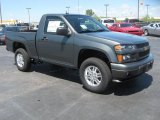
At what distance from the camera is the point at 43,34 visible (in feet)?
25.2

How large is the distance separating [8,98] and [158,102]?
10.8 feet

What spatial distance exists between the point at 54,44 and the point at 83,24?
3.13 ft

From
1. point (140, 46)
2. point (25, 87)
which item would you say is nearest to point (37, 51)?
point (25, 87)

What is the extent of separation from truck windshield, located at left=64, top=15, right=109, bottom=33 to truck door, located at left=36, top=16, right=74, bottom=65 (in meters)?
0.25

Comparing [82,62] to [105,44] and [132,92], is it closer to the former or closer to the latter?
[105,44]

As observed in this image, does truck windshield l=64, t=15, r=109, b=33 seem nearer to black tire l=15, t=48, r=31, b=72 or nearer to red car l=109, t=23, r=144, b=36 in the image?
black tire l=15, t=48, r=31, b=72

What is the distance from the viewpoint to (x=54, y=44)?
7.28 meters

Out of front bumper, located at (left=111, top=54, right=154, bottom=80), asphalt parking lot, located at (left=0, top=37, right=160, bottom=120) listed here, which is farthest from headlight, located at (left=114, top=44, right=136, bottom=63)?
asphalt parking lot, located at (left=0, top=37, right=160, bottom=120)

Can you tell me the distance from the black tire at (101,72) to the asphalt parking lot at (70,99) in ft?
0.50

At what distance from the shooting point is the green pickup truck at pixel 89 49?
5961mm

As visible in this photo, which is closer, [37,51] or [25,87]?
[25,87]

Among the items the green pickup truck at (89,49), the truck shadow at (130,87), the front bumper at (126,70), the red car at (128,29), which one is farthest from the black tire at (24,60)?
the red car at (128,29)

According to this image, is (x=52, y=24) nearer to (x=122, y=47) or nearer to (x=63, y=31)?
(x=63, y=31)

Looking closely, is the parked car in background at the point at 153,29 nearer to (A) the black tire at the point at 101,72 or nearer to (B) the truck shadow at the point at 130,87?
(B) the truck shadow at the point at 130,87
